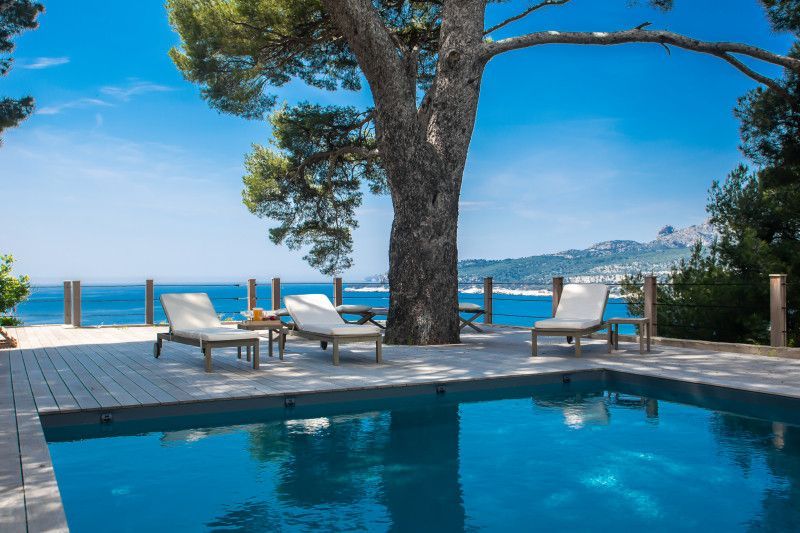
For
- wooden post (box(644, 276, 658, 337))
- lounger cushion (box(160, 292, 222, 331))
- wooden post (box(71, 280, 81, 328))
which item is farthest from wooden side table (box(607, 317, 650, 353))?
wooden post (box(71, 280, 81, 328))

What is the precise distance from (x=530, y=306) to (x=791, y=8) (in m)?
71.3

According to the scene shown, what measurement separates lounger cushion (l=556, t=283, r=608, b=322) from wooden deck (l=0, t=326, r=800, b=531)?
1.61 ft

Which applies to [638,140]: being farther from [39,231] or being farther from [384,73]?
[39,231]

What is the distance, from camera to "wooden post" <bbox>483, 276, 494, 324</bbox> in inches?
502

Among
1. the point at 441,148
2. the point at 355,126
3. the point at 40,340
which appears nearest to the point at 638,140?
the point at 355,126

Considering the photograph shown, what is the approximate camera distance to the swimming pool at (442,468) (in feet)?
11.8

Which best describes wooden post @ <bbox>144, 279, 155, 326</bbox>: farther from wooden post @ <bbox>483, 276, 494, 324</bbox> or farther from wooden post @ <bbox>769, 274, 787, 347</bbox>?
wooden post @ <bbox>769, 274, 787, 347</bbox>

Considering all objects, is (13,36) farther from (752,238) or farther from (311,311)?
(752,238)

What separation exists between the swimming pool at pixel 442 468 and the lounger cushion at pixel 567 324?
6.86 feet

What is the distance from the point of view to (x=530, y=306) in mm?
80625

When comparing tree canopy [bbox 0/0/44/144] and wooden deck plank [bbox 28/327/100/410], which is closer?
wooden deck plank [bbox 28/327/100/410]

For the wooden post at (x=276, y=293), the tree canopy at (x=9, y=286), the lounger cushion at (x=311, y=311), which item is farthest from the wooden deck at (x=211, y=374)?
the wooden post at (x=276, y=293)

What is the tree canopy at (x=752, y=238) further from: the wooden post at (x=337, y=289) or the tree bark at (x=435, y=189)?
the wooden post at (x=337, y=289)

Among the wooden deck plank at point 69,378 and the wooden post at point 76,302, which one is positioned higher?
the wooden post at point 76,302
